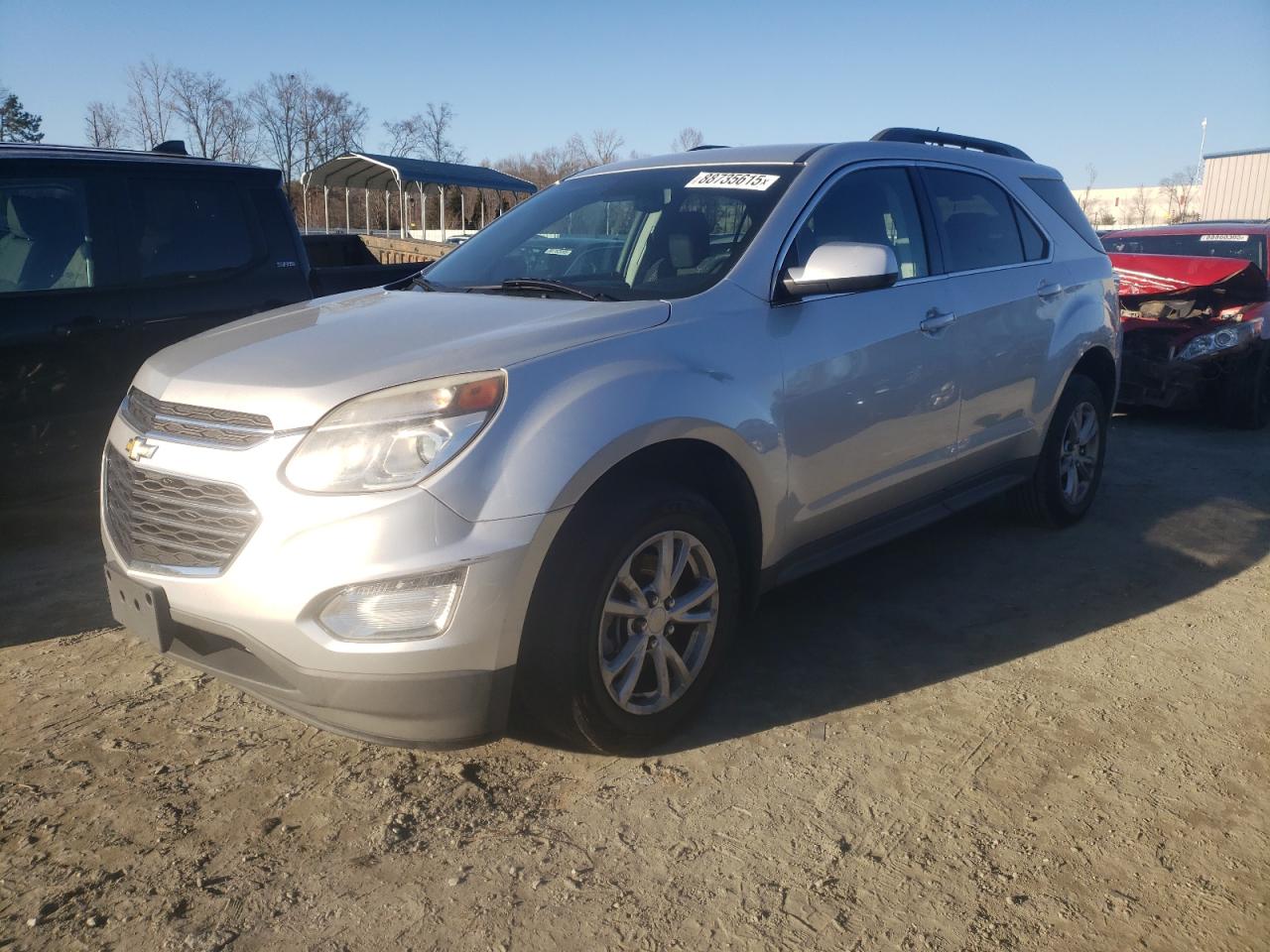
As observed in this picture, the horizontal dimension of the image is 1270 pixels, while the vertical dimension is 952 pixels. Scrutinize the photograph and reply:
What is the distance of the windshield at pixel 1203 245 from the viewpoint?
8.59 metres

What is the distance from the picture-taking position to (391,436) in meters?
2.57

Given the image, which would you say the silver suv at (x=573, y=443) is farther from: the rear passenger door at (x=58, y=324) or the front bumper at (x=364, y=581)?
the rear passenger door at (x=58, y=324)

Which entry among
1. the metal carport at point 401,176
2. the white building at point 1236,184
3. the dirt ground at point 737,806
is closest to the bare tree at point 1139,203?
the white building at point 1236,184

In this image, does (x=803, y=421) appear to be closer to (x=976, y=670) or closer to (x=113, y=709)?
(x=976, y=670)

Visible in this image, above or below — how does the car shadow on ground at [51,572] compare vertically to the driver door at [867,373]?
below

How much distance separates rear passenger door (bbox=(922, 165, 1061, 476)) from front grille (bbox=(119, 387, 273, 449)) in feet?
8.86

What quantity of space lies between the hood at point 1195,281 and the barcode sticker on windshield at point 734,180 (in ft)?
17.4

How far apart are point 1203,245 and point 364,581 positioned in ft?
29.0

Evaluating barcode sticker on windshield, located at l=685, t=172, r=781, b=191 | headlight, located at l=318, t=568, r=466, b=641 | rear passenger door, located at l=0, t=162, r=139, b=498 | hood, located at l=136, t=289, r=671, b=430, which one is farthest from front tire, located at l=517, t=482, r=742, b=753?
rear passenger door, located at l=0, t=162, r=139, b=498

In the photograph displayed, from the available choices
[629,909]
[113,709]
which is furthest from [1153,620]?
[113,709]

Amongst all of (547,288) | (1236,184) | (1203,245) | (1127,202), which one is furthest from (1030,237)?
(1127,202)

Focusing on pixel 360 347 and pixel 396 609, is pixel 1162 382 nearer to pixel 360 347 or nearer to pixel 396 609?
pixel 360 347

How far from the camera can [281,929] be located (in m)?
2.34

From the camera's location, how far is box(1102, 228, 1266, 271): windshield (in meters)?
8.59
